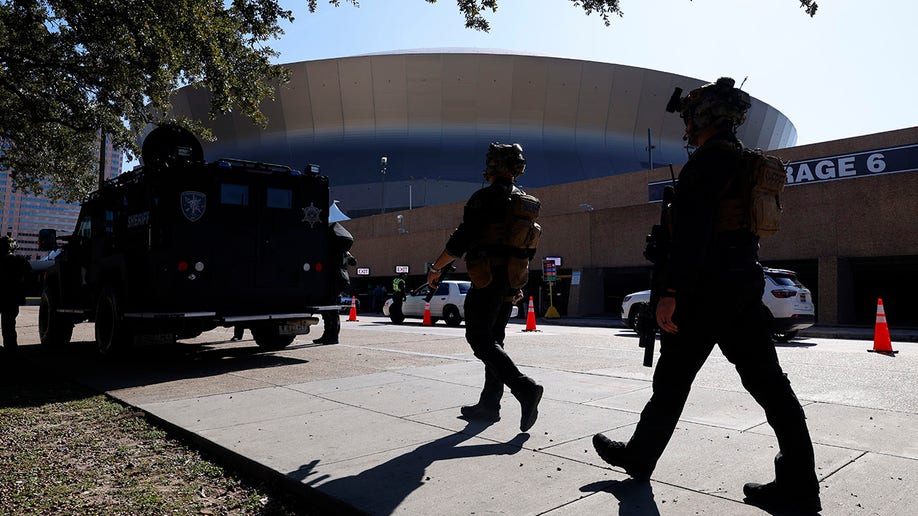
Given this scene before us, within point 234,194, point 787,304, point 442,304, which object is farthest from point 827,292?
point 234,194

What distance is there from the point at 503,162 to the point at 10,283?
8342 mm

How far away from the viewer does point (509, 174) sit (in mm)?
4469

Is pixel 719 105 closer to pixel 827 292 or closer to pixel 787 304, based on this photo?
pixel 787 304

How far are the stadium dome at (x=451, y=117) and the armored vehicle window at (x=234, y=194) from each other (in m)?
51.5

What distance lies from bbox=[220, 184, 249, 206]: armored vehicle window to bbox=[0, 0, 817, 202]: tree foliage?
7.79 feet

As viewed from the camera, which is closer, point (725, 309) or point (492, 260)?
point (725, 309)

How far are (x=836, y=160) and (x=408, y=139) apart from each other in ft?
155

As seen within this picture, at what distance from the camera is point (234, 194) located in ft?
28.4

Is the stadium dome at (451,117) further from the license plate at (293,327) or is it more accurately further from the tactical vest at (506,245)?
the tactical vest at (506,245)

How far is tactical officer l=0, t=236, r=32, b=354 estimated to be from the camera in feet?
29.7

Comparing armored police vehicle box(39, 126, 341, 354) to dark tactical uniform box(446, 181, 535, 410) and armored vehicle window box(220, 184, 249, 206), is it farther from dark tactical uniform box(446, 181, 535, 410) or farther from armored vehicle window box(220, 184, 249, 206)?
dark tactical uniform box(446, 181, 535, 410)

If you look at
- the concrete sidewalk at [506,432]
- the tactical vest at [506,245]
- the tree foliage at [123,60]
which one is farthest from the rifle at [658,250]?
the tree foliage at [123,60]

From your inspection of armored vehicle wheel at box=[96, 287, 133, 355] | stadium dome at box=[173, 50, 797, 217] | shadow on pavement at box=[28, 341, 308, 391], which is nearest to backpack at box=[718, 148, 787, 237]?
shadow on pavement at box=[28, 341, 308, 391]

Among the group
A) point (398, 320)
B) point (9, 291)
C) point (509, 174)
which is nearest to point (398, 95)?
point (398, 320)
